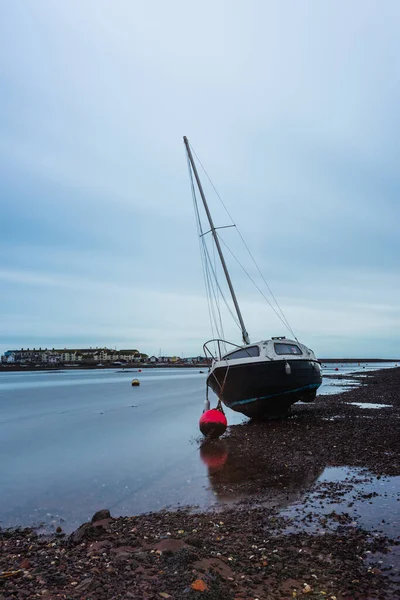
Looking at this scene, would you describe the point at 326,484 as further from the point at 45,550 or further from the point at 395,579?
the point at 45,550

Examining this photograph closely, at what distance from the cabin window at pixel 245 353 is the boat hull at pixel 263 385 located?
897mm

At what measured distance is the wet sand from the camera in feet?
17.9

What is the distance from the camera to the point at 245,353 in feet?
69.5

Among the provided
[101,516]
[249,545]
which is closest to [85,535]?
[101,516]

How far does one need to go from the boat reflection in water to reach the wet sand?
1.1 inches

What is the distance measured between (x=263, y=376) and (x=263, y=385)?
1.56ft

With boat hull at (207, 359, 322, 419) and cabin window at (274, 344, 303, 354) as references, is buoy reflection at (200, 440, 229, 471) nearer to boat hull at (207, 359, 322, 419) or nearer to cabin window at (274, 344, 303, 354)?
boat hull at (207, 359, 322, 419)

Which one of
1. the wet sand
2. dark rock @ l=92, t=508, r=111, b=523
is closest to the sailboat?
the wet sand

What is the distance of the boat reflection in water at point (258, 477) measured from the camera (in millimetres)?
9875

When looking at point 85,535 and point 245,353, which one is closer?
point 85,535

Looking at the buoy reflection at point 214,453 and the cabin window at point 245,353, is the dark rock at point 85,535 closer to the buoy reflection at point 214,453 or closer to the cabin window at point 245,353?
the buoy reflection at point 214,453

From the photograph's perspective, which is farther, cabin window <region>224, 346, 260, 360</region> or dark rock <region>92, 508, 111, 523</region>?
cabin window <region>224, 346, 260, 360</region>

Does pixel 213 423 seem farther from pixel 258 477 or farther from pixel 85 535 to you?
pixel 85 535

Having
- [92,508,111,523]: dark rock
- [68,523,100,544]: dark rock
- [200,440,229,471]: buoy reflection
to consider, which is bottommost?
[200,440,229,471]: buoy reflection
